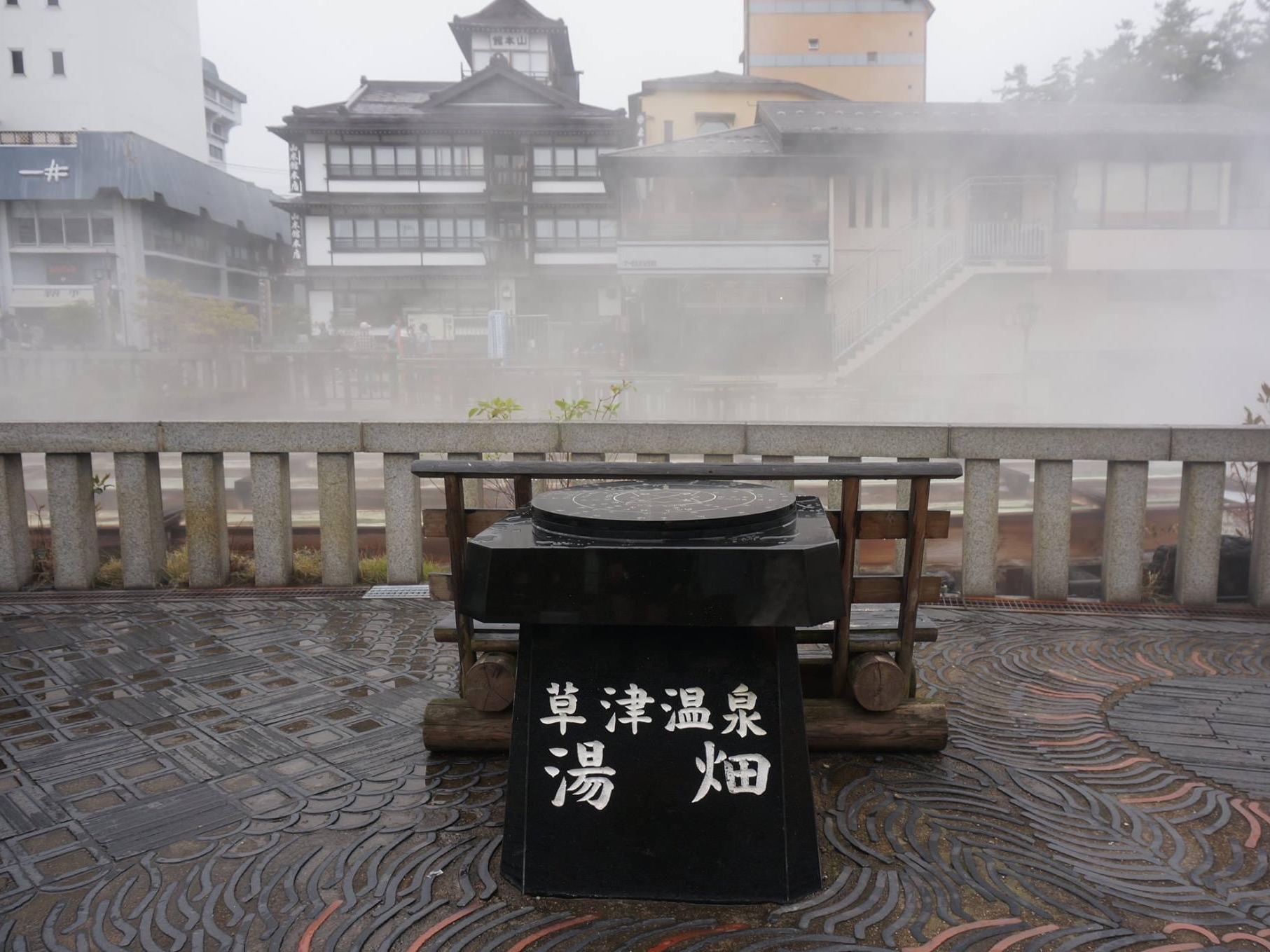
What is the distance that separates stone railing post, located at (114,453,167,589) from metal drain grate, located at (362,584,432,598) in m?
1.32

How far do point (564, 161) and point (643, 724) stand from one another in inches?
1040

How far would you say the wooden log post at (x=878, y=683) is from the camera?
270 centimetres

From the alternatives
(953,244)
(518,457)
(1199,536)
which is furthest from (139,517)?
(953,244)

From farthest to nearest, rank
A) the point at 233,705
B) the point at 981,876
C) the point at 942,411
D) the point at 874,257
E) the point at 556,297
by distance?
the point at 556,297
the point at 874,257
the point at 942,411
the point at 233,705
the point at 981,876

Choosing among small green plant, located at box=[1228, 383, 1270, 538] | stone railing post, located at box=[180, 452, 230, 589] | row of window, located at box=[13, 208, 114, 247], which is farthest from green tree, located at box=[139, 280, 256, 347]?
small green plant, located at box=[1228, 383, 1270, 538]

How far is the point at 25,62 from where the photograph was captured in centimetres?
2836

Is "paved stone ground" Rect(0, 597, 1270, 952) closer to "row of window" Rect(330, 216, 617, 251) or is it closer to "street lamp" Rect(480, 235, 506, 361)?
"street lamp" Rect(480, 235, 506, 361)

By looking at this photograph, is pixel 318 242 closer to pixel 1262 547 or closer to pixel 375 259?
pixel 375 259

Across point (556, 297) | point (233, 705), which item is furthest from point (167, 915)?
point (556, 297)

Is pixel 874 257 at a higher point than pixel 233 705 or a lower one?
higher

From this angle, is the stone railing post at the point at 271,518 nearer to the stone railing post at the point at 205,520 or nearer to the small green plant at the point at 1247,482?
the stone railing post at the point at 205,520

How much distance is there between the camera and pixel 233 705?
129 inches

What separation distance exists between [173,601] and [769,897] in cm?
395

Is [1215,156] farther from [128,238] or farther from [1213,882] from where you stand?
[128,238]
